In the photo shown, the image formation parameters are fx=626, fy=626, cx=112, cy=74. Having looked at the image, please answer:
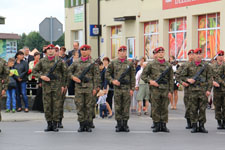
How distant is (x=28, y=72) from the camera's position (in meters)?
19.6

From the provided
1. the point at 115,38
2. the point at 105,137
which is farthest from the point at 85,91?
the point at 115,38

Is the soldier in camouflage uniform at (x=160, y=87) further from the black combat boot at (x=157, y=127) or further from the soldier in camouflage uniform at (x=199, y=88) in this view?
the soldier in camouflage uniform at (x=199, y=88)

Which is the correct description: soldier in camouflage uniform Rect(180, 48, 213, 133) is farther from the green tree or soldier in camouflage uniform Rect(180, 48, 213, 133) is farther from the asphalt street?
the green tree

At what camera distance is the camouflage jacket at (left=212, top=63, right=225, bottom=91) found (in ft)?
48.8

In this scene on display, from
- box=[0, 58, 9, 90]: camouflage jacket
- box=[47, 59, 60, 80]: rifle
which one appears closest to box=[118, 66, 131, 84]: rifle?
box=[47, 59, 60, 80]: rifle

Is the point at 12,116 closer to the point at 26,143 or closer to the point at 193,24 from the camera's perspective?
the point at 26,143

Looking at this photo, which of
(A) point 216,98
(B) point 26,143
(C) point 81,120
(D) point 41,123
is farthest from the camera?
(D) point 41,123

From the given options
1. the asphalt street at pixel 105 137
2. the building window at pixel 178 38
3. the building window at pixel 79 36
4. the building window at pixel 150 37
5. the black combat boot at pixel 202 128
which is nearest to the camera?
the asphalt street at pixel 105 137

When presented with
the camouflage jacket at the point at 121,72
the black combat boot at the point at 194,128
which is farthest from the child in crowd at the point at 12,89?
the black combat boot at the point at 194,128

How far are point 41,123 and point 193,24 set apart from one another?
1798cm

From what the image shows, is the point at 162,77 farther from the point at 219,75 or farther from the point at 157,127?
the point at 219,75

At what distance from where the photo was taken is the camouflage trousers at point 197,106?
14.1 meters

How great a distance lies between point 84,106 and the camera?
46.8ft

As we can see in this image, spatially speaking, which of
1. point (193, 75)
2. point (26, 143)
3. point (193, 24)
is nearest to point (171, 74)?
point (193, 75)
